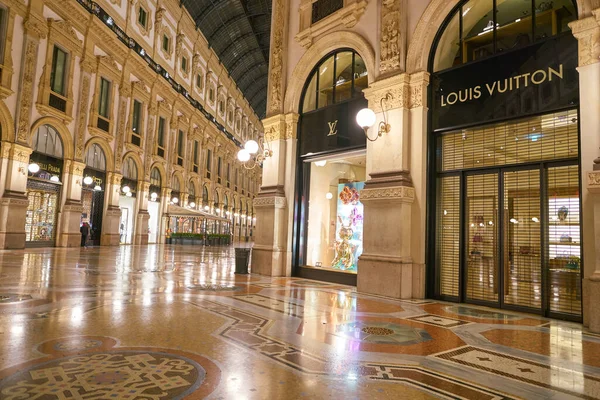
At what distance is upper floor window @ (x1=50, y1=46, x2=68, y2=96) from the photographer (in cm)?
1781

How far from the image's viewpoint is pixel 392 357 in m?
3.54

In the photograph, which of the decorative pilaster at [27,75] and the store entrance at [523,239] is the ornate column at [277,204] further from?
the decorative pilaster at [27,75]

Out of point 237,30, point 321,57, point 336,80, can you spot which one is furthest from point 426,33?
point 237,30

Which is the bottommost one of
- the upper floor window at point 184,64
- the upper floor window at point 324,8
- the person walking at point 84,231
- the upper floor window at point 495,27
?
the person walking at point 84,231

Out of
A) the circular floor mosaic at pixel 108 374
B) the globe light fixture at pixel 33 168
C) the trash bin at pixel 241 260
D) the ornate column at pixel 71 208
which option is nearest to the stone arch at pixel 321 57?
the trash bin at pixel 241 260

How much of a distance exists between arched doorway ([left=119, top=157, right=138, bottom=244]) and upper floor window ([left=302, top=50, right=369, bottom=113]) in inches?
679

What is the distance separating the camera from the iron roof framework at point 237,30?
99.7 ft

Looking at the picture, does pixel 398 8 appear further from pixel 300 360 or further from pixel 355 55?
pixel 300 360

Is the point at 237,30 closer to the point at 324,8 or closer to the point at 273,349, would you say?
the point at 324,8

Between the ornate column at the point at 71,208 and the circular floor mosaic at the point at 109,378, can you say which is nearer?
the circular floor mosaic at the point at 109,378

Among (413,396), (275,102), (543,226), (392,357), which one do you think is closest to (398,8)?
(275,102)

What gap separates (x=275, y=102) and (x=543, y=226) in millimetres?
6918

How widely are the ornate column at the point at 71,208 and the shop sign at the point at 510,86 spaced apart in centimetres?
1736

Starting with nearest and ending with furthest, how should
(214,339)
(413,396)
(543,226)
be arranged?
(413,396)
(214,339)
(543,226)
